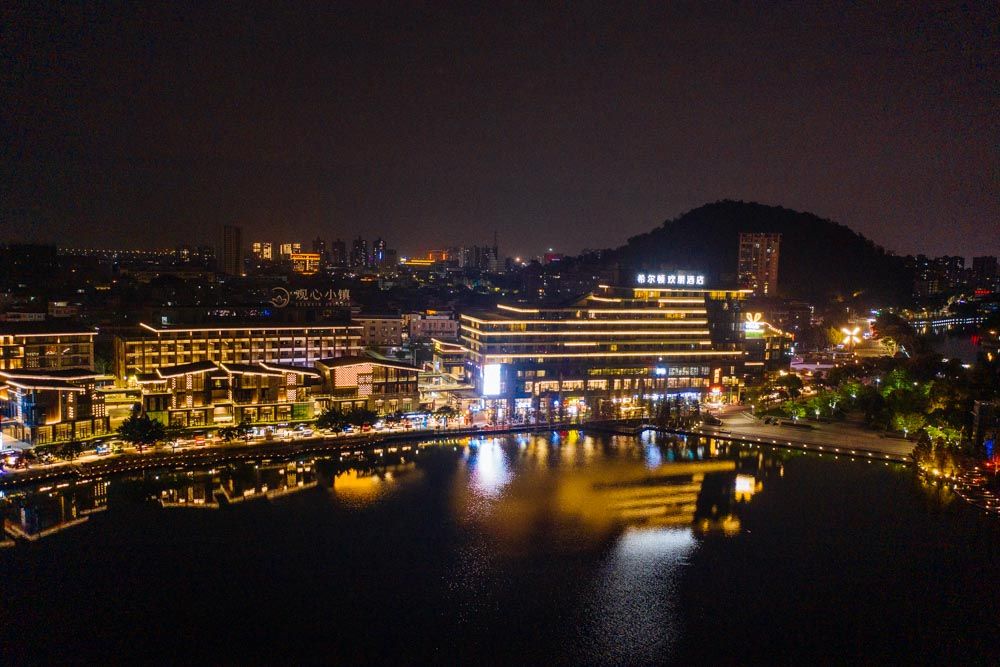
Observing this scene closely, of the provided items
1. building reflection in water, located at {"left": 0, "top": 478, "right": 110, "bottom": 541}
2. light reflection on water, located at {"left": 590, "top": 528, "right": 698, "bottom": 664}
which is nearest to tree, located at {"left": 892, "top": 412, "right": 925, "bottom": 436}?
light reflection on water, located at {"left": 590, "top": 528, "right": 698, "bottom": 664}

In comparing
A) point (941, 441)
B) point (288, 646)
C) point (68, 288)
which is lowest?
point (288, 646)

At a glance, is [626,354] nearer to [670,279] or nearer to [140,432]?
[670,279]

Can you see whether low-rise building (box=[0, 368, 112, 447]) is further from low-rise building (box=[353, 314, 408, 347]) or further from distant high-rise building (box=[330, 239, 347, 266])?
distant high-rise building (box=[330, 239, 347, 266])

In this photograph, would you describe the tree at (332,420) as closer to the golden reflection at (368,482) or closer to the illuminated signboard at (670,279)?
the golden reflection at (368,482)

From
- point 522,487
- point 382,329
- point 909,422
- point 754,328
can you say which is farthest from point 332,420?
point 754,328

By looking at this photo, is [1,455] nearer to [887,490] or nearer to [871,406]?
[887,490]

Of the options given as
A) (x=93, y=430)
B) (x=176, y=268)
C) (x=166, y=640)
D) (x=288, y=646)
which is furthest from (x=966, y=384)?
Answer: (x=176, y=268)
